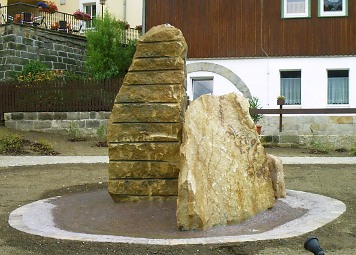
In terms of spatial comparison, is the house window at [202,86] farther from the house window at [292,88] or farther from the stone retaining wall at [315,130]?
the stone retaining wall at [315,130]

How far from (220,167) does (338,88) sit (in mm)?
17336

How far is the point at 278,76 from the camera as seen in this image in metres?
23.6

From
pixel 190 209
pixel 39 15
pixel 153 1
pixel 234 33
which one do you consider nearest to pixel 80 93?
pixel 153 1

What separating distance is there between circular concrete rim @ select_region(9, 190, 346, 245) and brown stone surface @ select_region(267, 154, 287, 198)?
0.40 ft

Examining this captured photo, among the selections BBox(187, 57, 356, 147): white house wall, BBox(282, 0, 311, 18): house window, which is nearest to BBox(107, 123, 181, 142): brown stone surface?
BBox(187, 57, 356, 147): white house wall

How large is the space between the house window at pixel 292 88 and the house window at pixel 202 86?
2.87m

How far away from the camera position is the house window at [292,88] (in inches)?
926

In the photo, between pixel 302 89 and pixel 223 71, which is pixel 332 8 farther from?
pixel 223 71

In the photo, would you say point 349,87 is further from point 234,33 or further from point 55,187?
point 55,187

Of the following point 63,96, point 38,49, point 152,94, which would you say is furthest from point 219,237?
point 38,49

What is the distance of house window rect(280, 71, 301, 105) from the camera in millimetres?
23516

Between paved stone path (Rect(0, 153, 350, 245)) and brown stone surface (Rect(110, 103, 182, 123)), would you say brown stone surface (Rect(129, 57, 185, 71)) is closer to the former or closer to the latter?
brown stone surface (Rect(110, 103, 182, 123))

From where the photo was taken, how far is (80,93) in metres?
23.7

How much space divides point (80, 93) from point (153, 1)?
4928 millimetres
